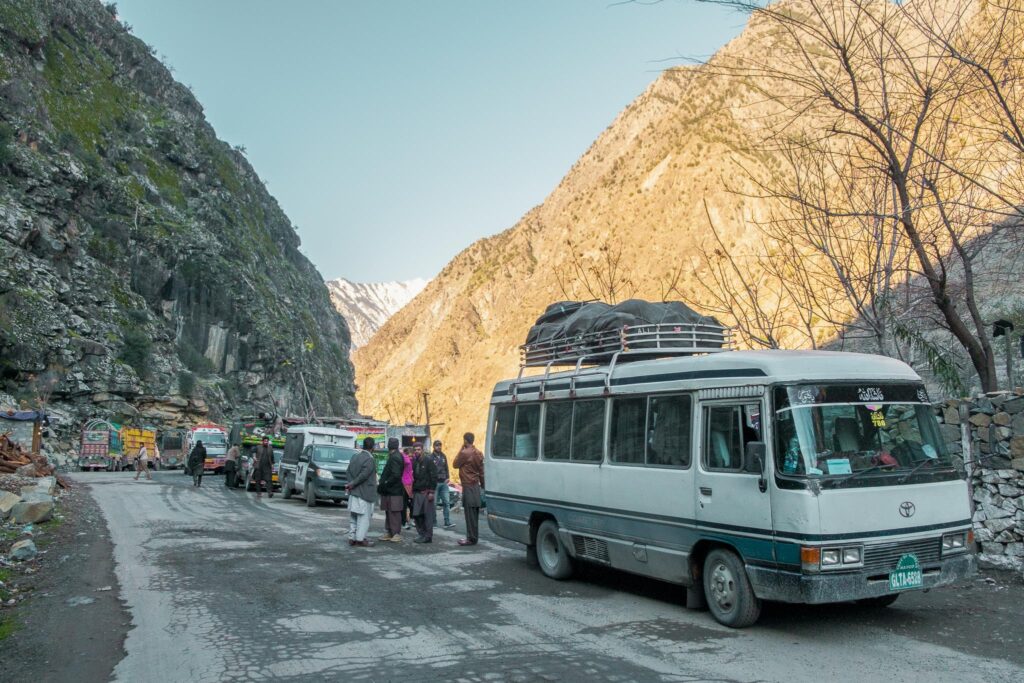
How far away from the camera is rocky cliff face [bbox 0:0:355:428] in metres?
51.0

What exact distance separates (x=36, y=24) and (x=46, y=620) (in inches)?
2880

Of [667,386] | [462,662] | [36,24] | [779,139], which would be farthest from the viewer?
[36,24]

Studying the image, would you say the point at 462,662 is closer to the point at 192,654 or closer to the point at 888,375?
the point at 192,654

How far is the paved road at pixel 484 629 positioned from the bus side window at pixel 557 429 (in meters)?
1.59

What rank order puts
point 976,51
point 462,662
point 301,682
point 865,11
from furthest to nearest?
point 976,51
point 865,11
point 462,662
point 301,682

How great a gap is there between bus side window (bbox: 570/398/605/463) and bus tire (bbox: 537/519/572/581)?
114cm

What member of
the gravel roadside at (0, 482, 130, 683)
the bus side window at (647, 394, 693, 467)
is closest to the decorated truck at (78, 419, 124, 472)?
the gravel roadside at (0, 482, 130, 683)

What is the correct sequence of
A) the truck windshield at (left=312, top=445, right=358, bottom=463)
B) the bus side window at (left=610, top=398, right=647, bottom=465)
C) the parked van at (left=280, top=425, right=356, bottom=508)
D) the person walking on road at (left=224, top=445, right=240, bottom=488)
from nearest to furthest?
the bus side window at (left=610, top=398, right=647, bottom=465) < the parked van at (left=280, top=425, right=356, bottom=508) < the truck windshield at (left=312, top=445, right=358, bottom=463) < the person walking on road at (left=224, top=445, right=240, bottom=488)

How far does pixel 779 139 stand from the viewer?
12.0 meters

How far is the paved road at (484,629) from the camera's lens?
6.16m

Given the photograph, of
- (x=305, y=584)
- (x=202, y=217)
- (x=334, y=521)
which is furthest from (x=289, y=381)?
(x=305, y=584)

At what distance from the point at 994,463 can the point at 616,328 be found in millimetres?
4982

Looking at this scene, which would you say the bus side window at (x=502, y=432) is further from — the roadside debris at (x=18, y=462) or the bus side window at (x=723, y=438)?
the roadside debris at (x=18, y=462)

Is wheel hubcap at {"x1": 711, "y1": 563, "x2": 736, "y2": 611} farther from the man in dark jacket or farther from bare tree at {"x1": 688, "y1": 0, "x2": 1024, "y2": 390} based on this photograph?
the man in dark jacket
